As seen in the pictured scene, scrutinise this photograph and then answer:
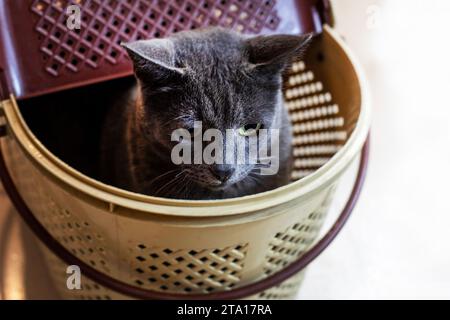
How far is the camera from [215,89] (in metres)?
0.81

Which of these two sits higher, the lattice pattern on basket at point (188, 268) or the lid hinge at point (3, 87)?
the lid hinge at point (3, 87)

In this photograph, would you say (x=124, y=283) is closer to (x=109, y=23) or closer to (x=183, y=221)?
(x=183, y=221)

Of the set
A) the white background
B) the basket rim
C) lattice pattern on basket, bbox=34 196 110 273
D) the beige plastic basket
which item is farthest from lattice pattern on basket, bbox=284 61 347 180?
lattice pattern on basket, bbox=34 196 110 273

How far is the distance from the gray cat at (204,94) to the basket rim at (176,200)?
3.2 inches

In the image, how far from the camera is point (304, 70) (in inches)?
47.9

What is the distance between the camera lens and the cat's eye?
837 millimetres

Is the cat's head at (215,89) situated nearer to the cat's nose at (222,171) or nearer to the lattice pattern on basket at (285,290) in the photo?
the cat's nose at (222,171)

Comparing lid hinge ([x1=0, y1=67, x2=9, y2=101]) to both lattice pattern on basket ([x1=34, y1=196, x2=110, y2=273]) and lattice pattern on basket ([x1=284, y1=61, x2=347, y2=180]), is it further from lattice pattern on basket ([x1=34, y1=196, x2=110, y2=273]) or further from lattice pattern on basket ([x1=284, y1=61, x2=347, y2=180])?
lattice pattern on basket ([x1=284, y1=61, x2=347, y2=180])

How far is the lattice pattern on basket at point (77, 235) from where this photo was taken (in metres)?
0.85

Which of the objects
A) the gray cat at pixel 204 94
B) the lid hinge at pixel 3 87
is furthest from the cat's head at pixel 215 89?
the lid hinge at pixel 3 87

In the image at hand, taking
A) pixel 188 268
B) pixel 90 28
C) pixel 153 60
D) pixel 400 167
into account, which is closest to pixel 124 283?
pixel 188 268
